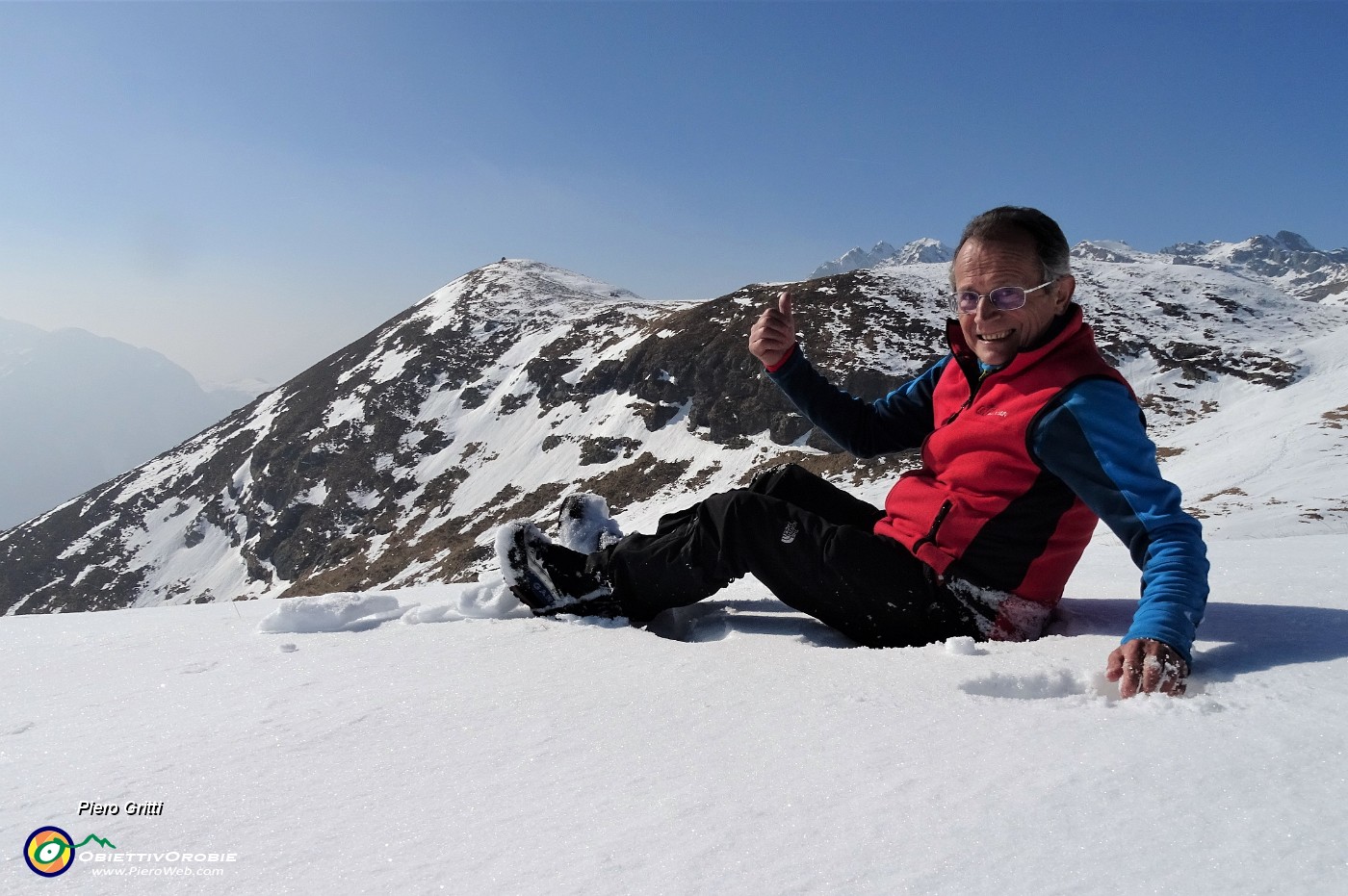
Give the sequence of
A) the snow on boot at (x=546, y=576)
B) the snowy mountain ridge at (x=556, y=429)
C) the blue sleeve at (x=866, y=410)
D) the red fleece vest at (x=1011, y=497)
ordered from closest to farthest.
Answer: the red fleece vest at (x=1011, y=497)
the snow on boot at (x=546, y=576)
the blue sleeve at (x=866, y=410)
the snowy mountain ridge at (x=556, y=429)

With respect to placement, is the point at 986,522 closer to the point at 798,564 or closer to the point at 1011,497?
the point at 1011,497

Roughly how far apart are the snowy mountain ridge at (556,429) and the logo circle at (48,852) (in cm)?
690

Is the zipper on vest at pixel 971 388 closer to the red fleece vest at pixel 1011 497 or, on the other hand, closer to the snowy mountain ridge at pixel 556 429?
the red fleece vest at pixel 1011 497

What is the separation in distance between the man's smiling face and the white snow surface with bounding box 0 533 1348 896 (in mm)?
889

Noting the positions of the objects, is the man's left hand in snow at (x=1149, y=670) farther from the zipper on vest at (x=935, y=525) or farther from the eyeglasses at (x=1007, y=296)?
the eyeglasses at (x=1007, y=296)

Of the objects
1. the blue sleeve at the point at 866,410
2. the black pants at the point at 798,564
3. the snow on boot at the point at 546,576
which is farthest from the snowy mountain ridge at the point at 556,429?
the snow on boot at the point at 546,576

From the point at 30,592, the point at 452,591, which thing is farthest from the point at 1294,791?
the point at 30,592

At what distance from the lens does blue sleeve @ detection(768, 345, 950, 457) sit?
2906 millimetres

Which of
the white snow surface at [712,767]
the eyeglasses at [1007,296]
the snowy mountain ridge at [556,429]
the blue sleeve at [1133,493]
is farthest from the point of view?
the snowy mountain ridge at [556,429]

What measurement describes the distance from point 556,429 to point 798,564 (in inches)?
1350

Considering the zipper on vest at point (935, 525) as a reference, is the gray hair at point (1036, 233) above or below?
above

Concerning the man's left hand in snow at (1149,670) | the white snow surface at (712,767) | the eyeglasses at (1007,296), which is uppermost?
the eyeglasses at (1007,296)

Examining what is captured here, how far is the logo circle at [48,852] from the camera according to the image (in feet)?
3.11

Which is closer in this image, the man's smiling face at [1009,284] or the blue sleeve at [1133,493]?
the blue sleeve at [1133,493]
